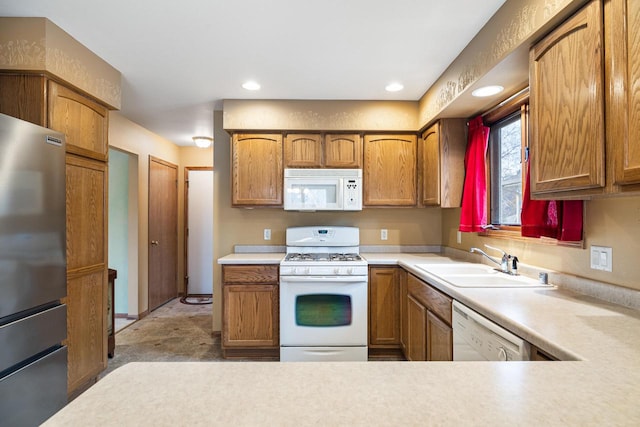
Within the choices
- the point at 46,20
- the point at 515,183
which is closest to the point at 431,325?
the point at 515,183

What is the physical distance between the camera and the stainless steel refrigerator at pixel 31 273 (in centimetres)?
143

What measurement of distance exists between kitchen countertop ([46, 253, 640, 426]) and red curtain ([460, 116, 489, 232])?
1.61m

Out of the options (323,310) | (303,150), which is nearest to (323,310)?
(323,310)

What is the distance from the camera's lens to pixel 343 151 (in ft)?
10.0

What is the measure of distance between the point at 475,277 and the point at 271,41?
2025 mm

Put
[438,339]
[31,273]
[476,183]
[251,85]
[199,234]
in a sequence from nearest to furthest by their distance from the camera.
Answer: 1. [31,273]
2. [438,339]
3. [476,183]
4. [251,85]
5. [199,234]

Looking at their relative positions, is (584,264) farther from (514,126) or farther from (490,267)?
(514,126)

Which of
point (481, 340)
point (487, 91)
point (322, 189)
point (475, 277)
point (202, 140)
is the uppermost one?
point (202, 140)

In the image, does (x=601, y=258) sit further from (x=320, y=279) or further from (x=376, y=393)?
(x=320, y=279)

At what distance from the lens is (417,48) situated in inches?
81.5

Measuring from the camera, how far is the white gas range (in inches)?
104

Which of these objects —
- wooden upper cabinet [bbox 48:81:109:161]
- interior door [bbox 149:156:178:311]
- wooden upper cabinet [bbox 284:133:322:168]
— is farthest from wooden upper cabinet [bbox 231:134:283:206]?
interior door [bbox 149:156:178:311]

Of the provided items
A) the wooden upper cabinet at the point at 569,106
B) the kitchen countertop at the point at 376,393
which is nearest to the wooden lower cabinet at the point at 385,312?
the wooden upper cabinet at the point at 569,106

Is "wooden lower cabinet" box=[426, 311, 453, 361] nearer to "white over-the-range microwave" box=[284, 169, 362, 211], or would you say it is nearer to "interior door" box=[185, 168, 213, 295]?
"white over-the-range microwave" box=[284, 169, 362, 211]
